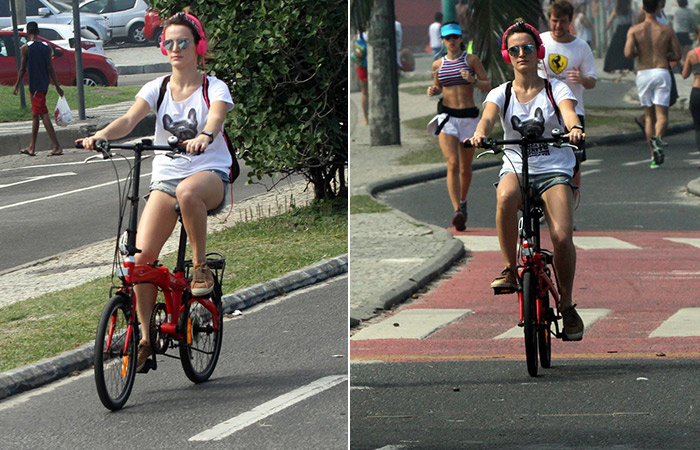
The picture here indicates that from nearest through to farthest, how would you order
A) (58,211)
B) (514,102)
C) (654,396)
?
1. (514,102)
2. (654,396)
3. (58,211)

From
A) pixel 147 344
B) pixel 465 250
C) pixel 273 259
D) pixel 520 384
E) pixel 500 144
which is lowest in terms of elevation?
pixel 273 259

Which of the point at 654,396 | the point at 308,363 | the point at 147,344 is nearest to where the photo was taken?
the point at 654,396

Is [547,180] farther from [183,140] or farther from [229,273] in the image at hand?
[229,273]

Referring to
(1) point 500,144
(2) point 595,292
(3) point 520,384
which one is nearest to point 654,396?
(2) point 595,292

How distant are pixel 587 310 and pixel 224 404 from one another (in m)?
1.80

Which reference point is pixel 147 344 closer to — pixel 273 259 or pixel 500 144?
pixel 500 144

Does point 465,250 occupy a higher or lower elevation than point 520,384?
higher

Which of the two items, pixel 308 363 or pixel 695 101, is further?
pixel 308 363

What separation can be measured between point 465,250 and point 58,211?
356 cm

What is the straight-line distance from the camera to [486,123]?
2.47 m

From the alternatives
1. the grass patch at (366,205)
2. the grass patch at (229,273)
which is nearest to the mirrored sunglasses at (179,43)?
the grass patch at (366,205)

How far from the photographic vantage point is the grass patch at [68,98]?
17.3 ft

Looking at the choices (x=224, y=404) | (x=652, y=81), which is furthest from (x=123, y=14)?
(x=652, y=81)

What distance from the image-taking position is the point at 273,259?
23.5ft
